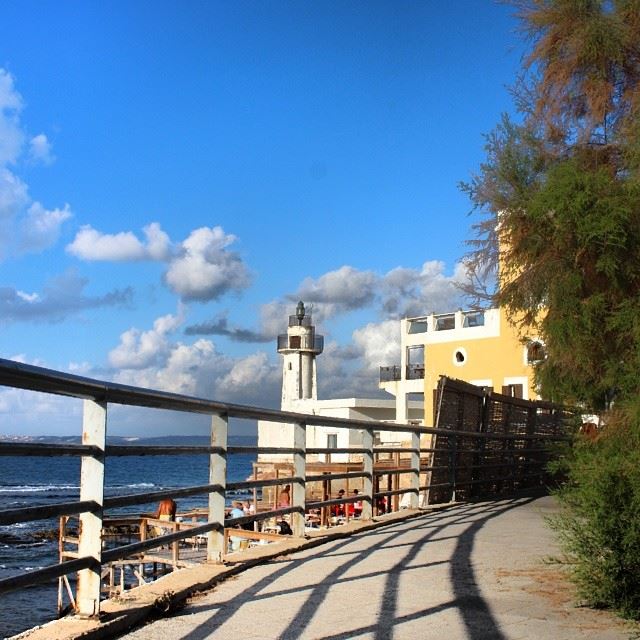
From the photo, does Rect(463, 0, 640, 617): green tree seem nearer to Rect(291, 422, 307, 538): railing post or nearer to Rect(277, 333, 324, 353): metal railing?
Rect(291, 422, 307, 538): railing post

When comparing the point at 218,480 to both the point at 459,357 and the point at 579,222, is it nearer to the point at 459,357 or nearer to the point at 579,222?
the point at 579,222

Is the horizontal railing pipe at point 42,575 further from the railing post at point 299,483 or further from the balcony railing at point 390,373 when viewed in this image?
the balcony railing at point 390,373

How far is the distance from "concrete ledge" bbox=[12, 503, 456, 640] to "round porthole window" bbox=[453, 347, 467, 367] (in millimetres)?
29934

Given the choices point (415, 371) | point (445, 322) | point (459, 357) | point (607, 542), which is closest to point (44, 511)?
point (607, 542)

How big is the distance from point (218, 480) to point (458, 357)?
32.0 m

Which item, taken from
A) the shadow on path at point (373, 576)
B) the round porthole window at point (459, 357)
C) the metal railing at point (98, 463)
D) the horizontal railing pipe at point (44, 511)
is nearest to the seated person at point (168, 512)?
the shadow on path at point (373, 576)

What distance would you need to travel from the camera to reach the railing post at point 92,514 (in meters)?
5.22

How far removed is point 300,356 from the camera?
55.0 meters

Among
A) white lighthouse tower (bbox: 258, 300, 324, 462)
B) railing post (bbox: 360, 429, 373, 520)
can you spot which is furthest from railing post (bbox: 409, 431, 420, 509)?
white lighthouse tower (bbox: 258, 300, 324, 462)

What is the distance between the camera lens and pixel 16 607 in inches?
998

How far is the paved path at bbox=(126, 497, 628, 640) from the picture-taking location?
5277 mm

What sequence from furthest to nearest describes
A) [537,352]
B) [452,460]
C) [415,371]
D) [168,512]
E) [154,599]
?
1. [415,371]
2. [168,512]
3. [452,460]
4. [537,352]
5. [154,599]

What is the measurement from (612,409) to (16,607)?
20.6m

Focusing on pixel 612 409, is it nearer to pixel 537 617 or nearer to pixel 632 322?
pixel 632 322
